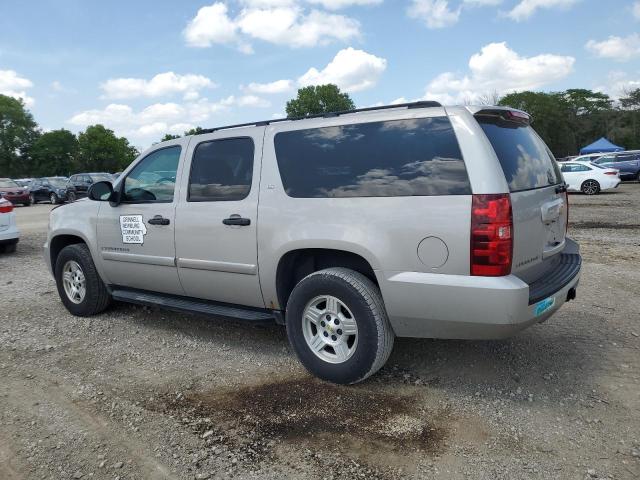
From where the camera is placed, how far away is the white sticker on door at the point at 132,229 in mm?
4633

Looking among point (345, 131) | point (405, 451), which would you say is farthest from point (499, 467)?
point (345, 131)

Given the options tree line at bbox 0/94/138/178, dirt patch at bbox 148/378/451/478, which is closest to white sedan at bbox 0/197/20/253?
dirt patch at bbox 148/378/451/478

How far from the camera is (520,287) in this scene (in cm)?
300

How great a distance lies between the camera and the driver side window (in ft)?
14.8

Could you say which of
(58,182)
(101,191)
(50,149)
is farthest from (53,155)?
(101,191)

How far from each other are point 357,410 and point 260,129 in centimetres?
222

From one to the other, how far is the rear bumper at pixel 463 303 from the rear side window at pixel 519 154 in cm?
64

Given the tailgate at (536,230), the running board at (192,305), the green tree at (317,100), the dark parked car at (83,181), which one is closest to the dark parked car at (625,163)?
the tailgate at (536,230)

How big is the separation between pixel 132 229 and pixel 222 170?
1.16 meters

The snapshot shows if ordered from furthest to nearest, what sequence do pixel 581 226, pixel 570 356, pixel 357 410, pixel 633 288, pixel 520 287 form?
pixel 581 226, pixel 633 288, pixel 570 356, pixel 357 410, pixel 520 287

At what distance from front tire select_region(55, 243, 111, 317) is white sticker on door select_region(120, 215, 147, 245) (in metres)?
0.68

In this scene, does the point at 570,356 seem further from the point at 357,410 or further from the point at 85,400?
the point at 85,400

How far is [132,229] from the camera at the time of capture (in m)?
4.70

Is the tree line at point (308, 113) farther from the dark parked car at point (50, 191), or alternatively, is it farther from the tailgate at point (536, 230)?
the tailgate at point (536, 230)
